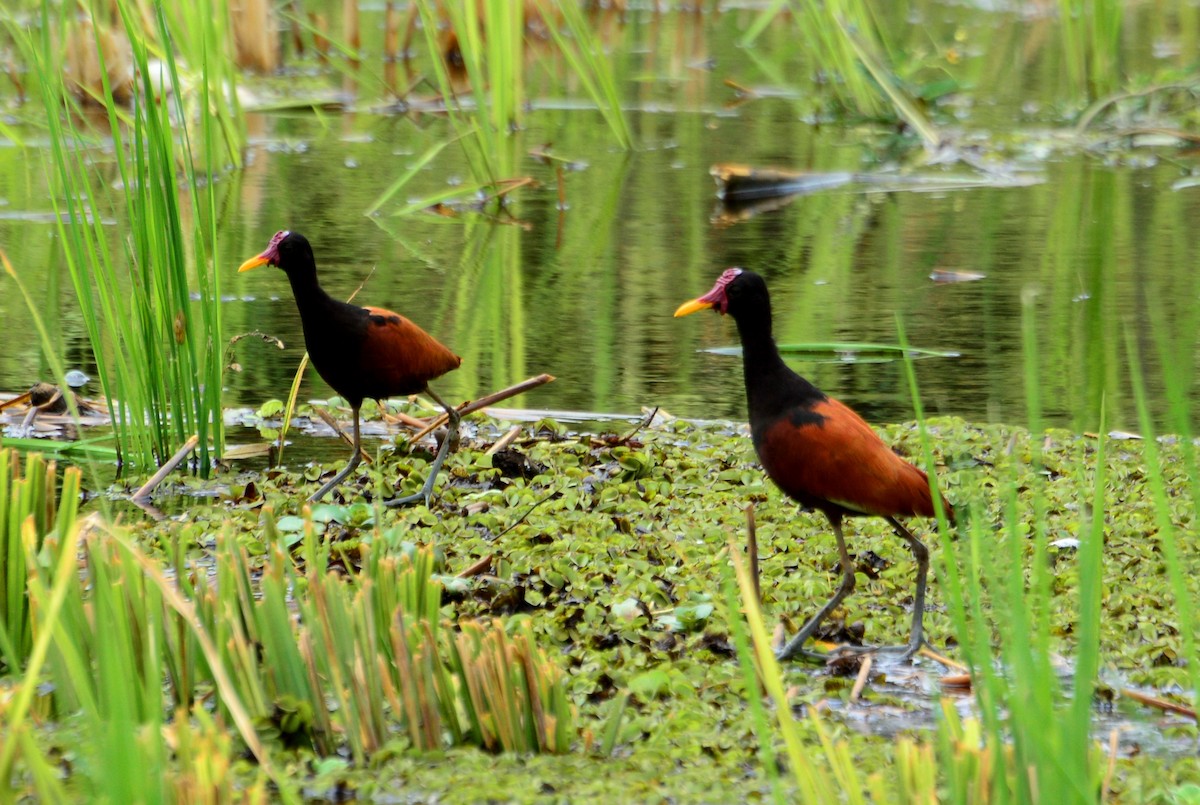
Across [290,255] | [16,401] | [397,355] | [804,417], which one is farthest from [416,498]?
[16,401]

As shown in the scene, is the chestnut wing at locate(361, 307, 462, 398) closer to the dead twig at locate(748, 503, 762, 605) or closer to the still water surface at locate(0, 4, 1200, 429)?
the still water surface at locate(0, 4, 1200, 429)

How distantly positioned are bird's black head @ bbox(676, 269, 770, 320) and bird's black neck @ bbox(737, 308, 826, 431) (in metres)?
0.02

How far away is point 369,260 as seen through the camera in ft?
27.7

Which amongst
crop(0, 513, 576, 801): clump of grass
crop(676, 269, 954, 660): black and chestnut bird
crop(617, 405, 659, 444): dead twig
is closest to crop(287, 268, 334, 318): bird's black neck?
crop(617, 405, 659, 444): dead twig

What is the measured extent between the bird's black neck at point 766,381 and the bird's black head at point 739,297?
0.02 m

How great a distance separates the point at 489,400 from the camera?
5332 mm

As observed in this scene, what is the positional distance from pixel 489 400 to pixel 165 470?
1.10 metres

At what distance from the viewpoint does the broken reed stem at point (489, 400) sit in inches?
205

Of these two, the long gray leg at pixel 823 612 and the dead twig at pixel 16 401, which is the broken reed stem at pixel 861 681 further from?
the dead twig at pixel 16 401

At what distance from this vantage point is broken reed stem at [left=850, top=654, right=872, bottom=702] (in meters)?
3.39

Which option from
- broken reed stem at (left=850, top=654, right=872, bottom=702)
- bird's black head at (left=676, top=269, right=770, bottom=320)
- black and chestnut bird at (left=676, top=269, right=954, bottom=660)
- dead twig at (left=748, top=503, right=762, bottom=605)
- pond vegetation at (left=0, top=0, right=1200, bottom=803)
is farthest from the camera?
bird's black head at (left=676, top=269, right=770, bottom=320)

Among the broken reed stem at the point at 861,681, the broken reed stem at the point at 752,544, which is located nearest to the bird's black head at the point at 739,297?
the broken reed stem at the point at 752,544

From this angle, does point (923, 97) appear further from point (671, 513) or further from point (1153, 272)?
point (671, 513)

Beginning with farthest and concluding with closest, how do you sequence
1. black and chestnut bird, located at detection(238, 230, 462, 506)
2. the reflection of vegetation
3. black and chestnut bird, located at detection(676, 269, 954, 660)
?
black and chestnut bird, located at detection(238, 230, 462, 506) → the reflection of vegetation → black and chestnut bird, located at detection(676, 269, 954, 660)
